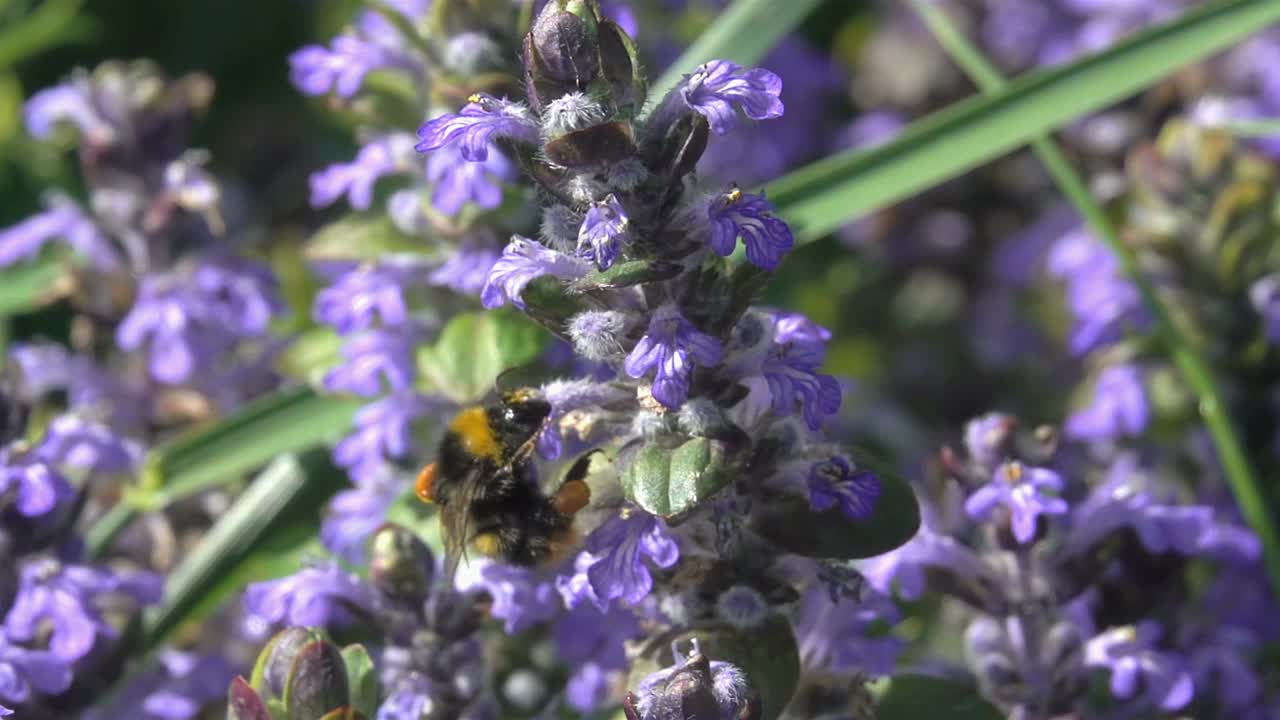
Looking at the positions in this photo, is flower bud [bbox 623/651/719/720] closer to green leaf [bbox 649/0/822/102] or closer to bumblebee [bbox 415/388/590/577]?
bumblebee [bbox 415/388/590/577]

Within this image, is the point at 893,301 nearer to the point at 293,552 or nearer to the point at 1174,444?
the point at 1174,444

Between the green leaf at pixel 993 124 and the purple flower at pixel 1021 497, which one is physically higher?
the green leaf at pixel 993 124

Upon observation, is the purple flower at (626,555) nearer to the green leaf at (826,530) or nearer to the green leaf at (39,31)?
the green leaf at (826,530)

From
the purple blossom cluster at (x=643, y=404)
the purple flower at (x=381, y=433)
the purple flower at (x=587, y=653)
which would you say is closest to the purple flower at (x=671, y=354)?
the purple blossom cluster at (x=643, y=404)

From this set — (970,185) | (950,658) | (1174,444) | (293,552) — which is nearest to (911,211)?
(970,185)

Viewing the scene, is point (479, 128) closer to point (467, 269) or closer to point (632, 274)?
point (632, 274)

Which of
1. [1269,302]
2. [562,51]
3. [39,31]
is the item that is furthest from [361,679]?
[39,31]
